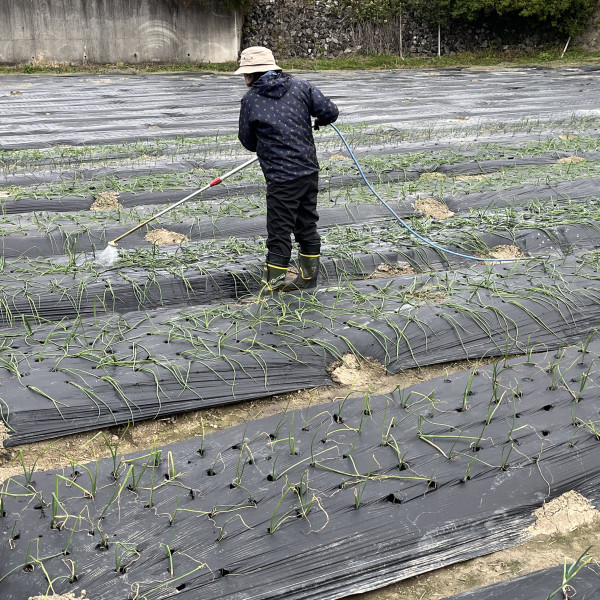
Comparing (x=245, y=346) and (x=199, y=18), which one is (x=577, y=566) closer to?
(x=245, y=346)

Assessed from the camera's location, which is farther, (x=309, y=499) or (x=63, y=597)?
(x=309, y=499)

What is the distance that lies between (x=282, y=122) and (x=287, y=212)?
420 mm

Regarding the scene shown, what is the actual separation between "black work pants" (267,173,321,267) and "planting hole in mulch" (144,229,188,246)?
2.96 ft

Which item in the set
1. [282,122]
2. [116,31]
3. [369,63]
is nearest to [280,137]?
[282,122]

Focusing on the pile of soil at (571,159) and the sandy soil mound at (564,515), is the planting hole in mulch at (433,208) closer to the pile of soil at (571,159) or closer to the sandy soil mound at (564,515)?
the pile of soil at (571,159)

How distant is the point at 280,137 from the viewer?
3150 millimetres

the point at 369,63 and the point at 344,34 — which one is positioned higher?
the point at 344,34

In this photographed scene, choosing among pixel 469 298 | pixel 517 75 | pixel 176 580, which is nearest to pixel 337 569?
pixel 176 580

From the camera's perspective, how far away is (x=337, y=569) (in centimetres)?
188

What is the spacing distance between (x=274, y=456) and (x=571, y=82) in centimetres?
1014

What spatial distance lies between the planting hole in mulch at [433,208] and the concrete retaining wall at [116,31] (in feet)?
32.9

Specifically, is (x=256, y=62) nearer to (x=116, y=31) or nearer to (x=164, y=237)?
(x=164, y=237)

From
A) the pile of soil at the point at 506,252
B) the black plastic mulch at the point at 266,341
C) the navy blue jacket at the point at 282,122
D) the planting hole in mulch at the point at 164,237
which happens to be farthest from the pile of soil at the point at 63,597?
the pile of soil at the point at 506,252

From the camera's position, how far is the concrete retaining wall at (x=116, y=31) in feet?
40.3
